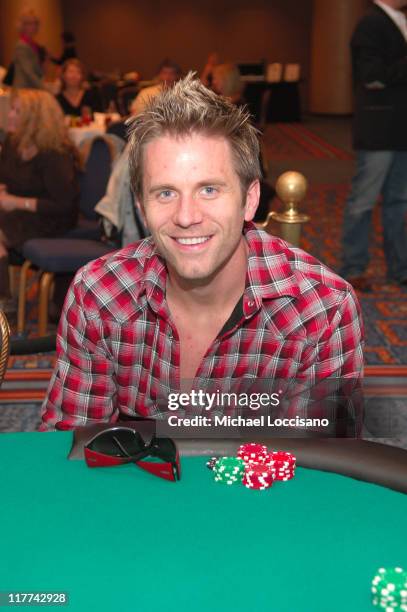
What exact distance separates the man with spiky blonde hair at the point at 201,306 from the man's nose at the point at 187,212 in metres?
0.03

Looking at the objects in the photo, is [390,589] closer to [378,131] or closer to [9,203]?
[9,203]

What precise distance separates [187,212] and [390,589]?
31.9 inches

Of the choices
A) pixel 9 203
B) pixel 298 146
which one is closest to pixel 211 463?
pixel 9 203

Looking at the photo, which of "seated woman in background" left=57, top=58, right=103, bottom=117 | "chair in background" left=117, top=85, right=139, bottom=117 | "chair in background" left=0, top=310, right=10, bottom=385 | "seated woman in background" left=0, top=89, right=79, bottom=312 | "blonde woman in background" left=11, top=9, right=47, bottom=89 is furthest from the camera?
"chair in background" left=117, top=85, right=139, bottom=117

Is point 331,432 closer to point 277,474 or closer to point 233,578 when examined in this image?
point 277,474

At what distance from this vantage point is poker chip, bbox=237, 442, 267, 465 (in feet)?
4.06

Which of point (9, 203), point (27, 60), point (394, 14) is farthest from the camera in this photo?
point (27, 60)

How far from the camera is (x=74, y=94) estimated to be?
857 centimetres

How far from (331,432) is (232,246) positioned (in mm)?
513

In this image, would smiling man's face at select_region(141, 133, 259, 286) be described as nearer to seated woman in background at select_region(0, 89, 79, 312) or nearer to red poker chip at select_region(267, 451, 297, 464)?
red poker chip at select_region(267, 451, 297, 464)

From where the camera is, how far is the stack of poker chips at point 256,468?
1.22 metres

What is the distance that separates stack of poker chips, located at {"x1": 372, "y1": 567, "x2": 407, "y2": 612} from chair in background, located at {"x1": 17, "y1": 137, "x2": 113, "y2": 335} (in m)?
3.59

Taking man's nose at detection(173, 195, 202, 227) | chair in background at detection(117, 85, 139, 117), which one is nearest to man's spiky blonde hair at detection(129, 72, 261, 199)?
man's nose at detection(173, 195, 202, 227)

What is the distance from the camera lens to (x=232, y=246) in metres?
1.72
